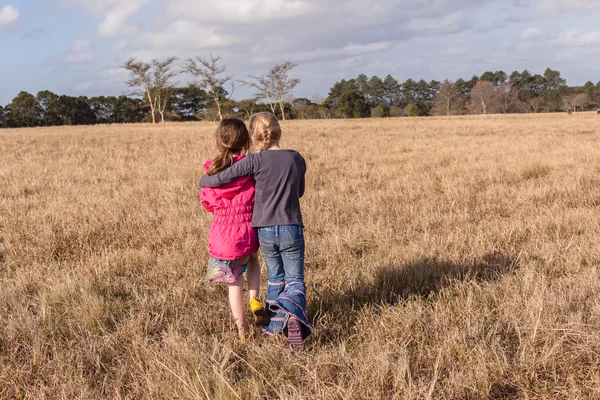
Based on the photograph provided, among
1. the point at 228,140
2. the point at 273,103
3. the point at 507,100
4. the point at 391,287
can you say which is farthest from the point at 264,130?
the point at 507,100

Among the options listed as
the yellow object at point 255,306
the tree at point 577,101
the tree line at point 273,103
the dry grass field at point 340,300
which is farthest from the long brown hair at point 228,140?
the tree at point 577,101

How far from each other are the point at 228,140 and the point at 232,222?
527 millimetres

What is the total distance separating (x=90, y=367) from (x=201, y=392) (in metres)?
0.80

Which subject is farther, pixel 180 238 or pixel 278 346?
pixel 180 238

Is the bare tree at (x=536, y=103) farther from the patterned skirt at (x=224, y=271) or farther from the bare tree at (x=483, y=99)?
the patterned skirt at (x=224, y=271)

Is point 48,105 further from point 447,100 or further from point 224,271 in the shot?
point 224,271

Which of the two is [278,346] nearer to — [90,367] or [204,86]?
[90,367]

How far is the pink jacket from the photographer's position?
9.52ft

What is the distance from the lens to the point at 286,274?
295 cm

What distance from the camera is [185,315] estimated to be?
3.22 m

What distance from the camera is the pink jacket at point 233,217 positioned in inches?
114

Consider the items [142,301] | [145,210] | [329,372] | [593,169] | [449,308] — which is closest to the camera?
[329,372]

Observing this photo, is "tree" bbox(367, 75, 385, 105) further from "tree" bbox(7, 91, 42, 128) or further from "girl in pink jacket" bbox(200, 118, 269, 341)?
"girl in pink jacket" bbox(200, 118, 269, 341)

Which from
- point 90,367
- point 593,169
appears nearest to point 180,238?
point 90,367
